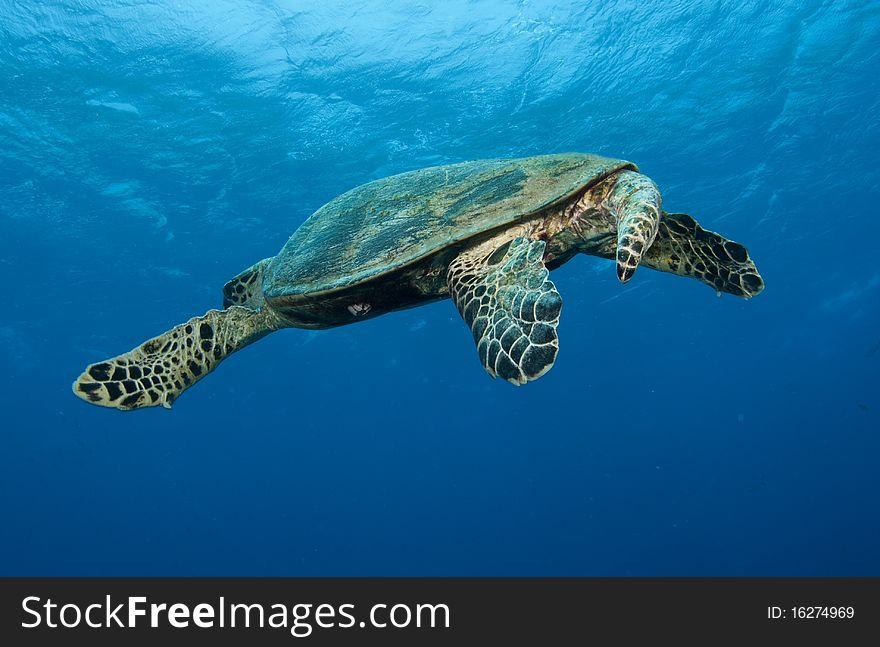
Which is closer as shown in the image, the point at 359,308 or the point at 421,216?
the point at 421,216

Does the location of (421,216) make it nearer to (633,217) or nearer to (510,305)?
(510,305)

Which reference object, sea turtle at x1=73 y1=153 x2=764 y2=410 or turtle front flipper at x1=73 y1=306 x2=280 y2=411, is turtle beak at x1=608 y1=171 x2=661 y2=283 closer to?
sea turtle at x1=73 y1=153 x2=764 y2=410

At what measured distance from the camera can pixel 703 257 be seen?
17.1 feet

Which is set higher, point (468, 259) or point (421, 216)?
point (421, 216)

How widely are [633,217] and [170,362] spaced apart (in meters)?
4.36

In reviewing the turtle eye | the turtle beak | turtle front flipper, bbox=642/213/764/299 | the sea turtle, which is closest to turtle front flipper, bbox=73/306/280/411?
the sea turtle

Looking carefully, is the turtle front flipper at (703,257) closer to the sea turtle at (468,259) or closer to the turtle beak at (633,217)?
the sea turtle at (468,259)

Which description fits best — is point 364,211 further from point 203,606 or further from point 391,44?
point 391,44

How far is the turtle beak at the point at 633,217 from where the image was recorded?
12.1 ft

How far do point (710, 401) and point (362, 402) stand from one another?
4333cm

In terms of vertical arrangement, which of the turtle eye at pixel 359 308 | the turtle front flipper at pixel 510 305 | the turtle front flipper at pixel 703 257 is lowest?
the turtle front flipper at pixel 510 305

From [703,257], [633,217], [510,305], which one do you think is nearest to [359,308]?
[510,305]

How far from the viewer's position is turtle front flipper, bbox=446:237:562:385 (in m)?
3.45

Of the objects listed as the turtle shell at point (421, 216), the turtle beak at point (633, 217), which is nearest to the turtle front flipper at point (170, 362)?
the turtle shell at point (421, 216)
